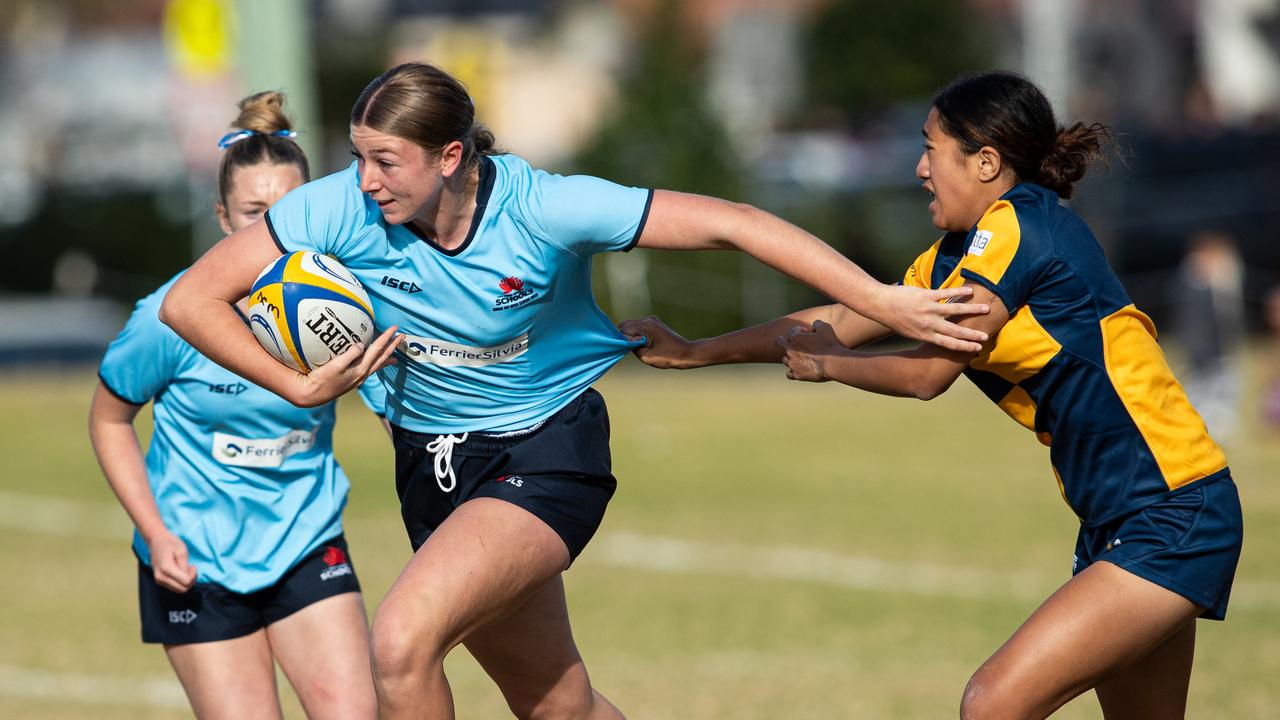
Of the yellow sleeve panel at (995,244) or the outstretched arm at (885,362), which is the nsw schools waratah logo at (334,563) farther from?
the yellow sleeve panel at (995,244)

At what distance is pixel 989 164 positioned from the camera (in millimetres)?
4465

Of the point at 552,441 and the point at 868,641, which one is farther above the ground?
the point at 552,441

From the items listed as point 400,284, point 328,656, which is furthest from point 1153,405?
point 328,656

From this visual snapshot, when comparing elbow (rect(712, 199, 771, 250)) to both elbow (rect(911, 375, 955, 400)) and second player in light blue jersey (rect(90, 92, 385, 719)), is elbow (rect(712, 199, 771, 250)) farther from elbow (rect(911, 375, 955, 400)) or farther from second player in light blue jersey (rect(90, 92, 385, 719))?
second player in light blue jersey (rect(90, 92, 385, 719))

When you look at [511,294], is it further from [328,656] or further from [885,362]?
[328,656]

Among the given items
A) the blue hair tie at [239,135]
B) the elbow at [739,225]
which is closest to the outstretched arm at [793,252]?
the elbow at [739,225]

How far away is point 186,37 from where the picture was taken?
19.3 m

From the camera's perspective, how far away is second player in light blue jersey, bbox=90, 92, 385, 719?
16.7 feet

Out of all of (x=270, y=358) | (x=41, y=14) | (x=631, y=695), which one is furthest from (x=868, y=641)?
(x=41, y=14)

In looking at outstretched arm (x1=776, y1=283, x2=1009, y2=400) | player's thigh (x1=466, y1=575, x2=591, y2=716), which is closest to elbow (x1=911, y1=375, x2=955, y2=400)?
outstretched arm (x1=776, y1=283, x2=1009, y2=400)

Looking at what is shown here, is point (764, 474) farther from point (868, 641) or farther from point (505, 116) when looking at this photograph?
point (505, 116)

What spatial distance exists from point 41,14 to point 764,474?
167 ft

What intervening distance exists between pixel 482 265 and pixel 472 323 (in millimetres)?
173

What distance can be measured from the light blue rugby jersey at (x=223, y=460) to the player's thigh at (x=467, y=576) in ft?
3.05
